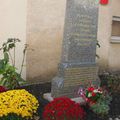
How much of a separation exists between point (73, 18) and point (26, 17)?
74.9 inches

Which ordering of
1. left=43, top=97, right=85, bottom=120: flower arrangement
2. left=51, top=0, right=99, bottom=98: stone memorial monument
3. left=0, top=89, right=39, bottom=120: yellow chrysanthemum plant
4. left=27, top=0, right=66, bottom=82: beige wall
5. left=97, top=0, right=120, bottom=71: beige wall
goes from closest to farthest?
left=43, top=97, right=85, bottom=120: flower arrangement
left=0, top=89, right=39, bottom=120: yellow chrysanthemum plant
left=51, top=0, right=99, bottom=98: stone memorial monument
left=27, top=0, right=66, bottom=82: beige wall
left=97, top=0, right=120, bottom=71: beige wall

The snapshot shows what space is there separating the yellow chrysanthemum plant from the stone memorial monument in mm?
1063

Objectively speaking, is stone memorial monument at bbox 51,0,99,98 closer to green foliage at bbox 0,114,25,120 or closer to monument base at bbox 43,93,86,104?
monument base at bbox 43,93,86,104

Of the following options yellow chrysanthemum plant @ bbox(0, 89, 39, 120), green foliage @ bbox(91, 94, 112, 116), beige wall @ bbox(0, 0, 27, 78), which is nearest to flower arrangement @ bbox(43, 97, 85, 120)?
yellow chrysanthemum plant @ bbox(0, 89, 39, 120)

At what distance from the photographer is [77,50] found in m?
6.24

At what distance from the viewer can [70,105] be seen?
4.88 metres

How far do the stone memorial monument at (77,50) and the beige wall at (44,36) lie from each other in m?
1.77

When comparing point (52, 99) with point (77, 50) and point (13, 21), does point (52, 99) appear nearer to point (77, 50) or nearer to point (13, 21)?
point (77, 50)

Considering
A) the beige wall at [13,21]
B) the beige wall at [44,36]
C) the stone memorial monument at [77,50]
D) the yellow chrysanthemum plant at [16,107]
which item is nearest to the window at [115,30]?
the beige wall at [44,36]

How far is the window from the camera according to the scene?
9602 millimetres

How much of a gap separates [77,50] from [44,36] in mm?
1954

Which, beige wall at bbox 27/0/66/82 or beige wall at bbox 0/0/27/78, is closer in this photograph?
beige wall at bbox 0/0/27/78

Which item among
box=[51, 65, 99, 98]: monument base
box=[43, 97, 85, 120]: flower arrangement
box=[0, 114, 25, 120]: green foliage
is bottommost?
box=[0, 114, 25, 120]: green foliage

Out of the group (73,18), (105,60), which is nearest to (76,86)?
(73,18)
